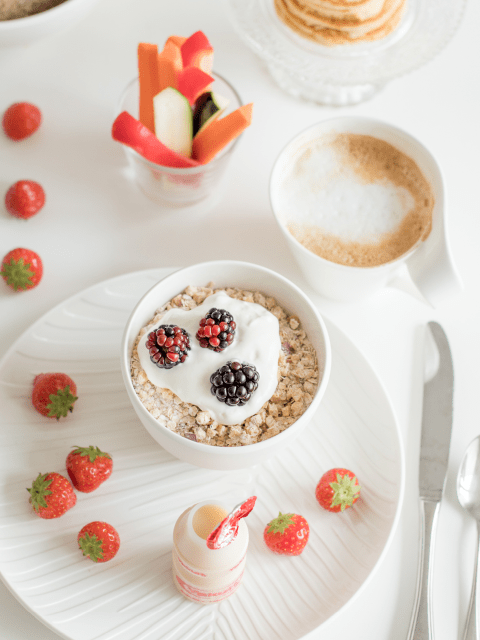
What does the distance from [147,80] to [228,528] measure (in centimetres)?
94

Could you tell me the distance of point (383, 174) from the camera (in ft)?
4.45

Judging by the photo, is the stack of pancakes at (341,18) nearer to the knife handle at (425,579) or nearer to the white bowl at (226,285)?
the white bowl at (226,285)

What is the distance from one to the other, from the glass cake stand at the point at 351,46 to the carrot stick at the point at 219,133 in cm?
23

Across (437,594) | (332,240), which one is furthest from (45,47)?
(437,594)

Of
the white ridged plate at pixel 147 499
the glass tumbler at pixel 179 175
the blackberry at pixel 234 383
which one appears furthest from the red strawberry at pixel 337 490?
the glass tumbler at pixel 179 175

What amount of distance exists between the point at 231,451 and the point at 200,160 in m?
0.65

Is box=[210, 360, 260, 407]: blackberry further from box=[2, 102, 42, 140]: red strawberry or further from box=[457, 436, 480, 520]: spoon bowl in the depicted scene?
box=[2, 102, 42, 140]: red strawberry

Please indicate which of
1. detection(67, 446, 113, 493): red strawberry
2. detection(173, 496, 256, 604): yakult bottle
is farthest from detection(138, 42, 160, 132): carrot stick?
detection(173, 496, 256, 604): yakult bottle

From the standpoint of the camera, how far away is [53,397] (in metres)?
1.15

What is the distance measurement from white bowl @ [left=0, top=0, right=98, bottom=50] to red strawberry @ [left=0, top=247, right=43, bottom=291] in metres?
0.44

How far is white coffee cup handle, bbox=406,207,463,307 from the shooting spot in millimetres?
1146

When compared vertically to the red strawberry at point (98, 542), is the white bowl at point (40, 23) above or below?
above

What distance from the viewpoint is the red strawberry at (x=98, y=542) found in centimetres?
103

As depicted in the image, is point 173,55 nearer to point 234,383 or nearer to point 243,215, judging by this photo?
point 243,215
